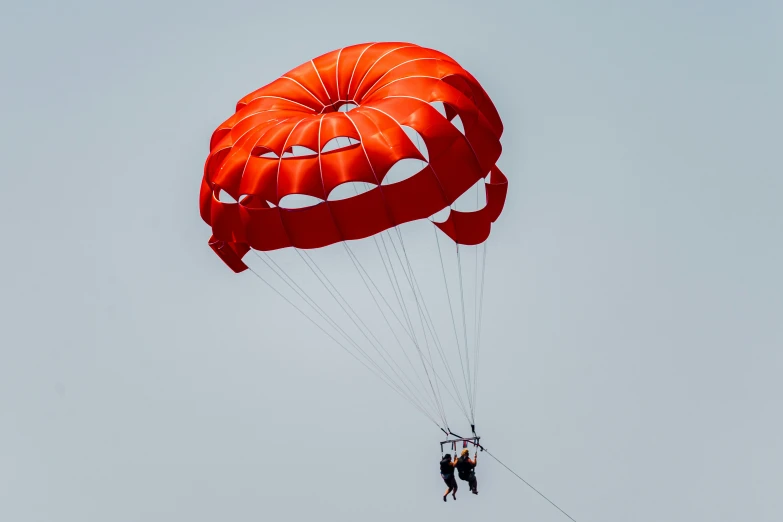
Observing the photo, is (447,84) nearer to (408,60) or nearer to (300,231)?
(408,60)

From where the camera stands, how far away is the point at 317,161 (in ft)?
108

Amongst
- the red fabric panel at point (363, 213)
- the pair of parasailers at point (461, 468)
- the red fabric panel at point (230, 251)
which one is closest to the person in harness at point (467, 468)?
the pair of parasailers at point (461, 468)

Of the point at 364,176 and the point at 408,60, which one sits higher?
the point at 408,60

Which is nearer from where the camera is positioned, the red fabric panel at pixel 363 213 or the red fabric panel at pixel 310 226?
the red fabric panel at pixel 363 213

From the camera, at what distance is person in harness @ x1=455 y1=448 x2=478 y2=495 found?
112 ft

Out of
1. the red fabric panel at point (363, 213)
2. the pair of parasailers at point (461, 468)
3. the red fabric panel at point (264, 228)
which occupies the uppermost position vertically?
the red fabric panel at point (363, 213)

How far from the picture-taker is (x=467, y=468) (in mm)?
34125

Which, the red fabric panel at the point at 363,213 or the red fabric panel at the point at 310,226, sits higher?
the red fabric panel at the point at 363,213

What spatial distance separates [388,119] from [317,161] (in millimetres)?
1689

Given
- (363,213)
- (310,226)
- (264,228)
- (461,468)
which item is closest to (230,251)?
(264,228)

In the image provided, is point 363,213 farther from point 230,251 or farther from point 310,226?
point 230,251

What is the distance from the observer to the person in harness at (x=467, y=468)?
34094mm

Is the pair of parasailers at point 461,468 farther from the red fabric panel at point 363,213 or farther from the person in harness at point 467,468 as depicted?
the red fabric panel at point 363,213

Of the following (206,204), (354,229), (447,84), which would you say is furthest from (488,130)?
(206,204)
